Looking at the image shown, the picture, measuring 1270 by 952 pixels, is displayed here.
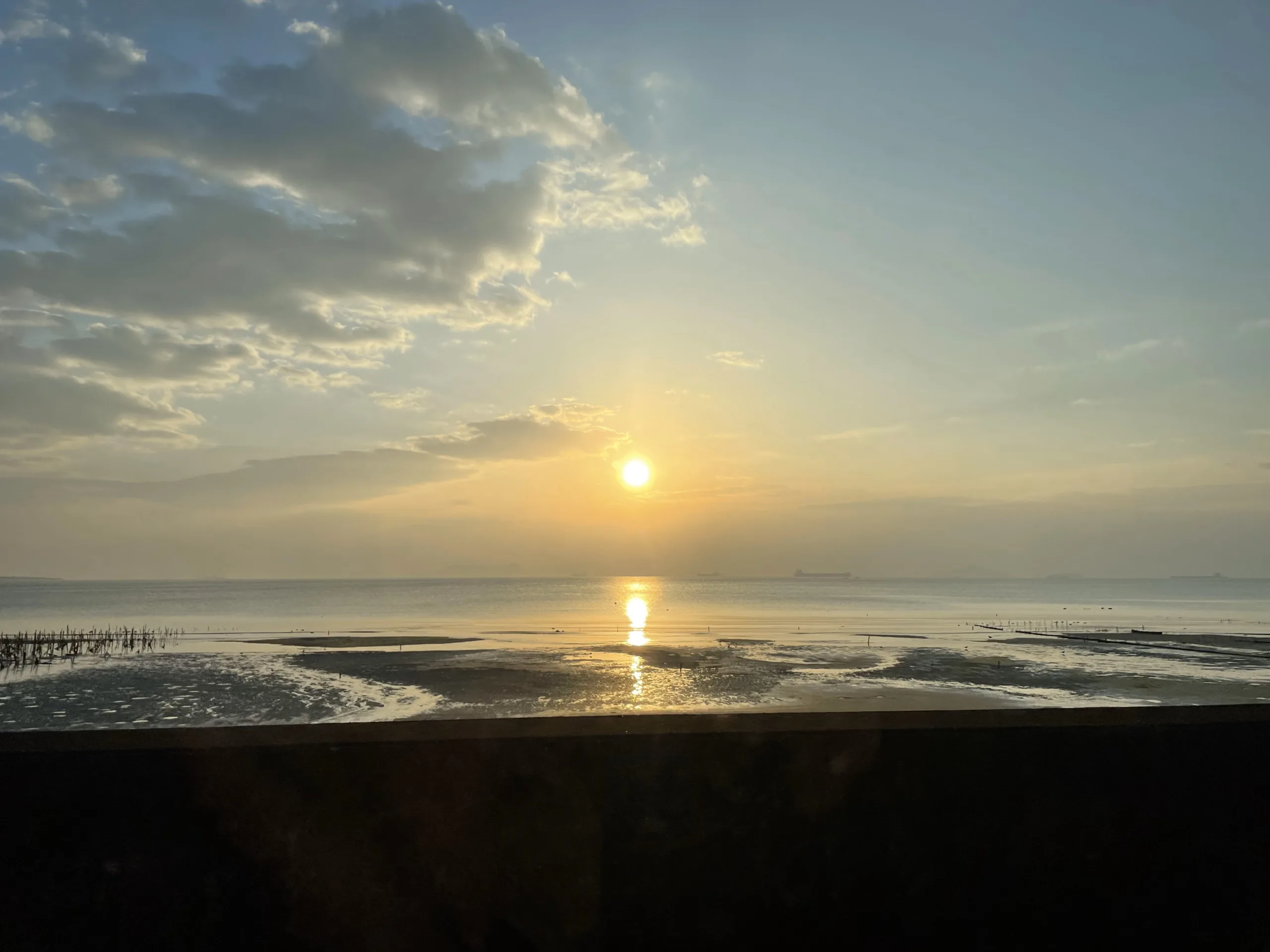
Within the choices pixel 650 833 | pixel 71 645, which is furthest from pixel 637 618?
pixel 650 833

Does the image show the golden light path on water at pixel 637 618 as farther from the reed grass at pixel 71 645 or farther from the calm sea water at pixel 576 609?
the reed grass at pixel 71 645

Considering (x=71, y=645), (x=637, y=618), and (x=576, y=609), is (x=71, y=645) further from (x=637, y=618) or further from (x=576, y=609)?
(x=576, y=609)

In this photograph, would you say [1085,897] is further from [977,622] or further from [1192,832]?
[977,622]

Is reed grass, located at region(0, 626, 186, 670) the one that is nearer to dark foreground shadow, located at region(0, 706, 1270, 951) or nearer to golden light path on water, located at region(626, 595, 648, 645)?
golden light path on water, located at region(626, 595, 648, 645)

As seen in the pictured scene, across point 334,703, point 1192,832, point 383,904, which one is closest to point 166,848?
point 383,904

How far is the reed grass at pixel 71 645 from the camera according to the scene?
4359 centimetres

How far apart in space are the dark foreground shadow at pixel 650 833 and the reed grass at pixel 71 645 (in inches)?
1842

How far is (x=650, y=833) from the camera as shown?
3713 millimetres

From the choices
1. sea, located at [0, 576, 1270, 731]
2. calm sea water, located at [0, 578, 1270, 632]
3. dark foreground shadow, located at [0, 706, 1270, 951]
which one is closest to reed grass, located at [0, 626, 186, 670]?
sea, located at [0, 576, 1270, 731]

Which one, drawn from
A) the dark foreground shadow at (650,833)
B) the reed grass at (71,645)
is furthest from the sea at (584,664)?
the dark foreground shadow at (650,833)

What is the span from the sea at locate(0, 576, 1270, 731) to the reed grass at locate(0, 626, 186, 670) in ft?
0.82

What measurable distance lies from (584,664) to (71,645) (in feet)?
105

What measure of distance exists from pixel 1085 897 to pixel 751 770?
177cm

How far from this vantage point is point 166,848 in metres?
3.46
